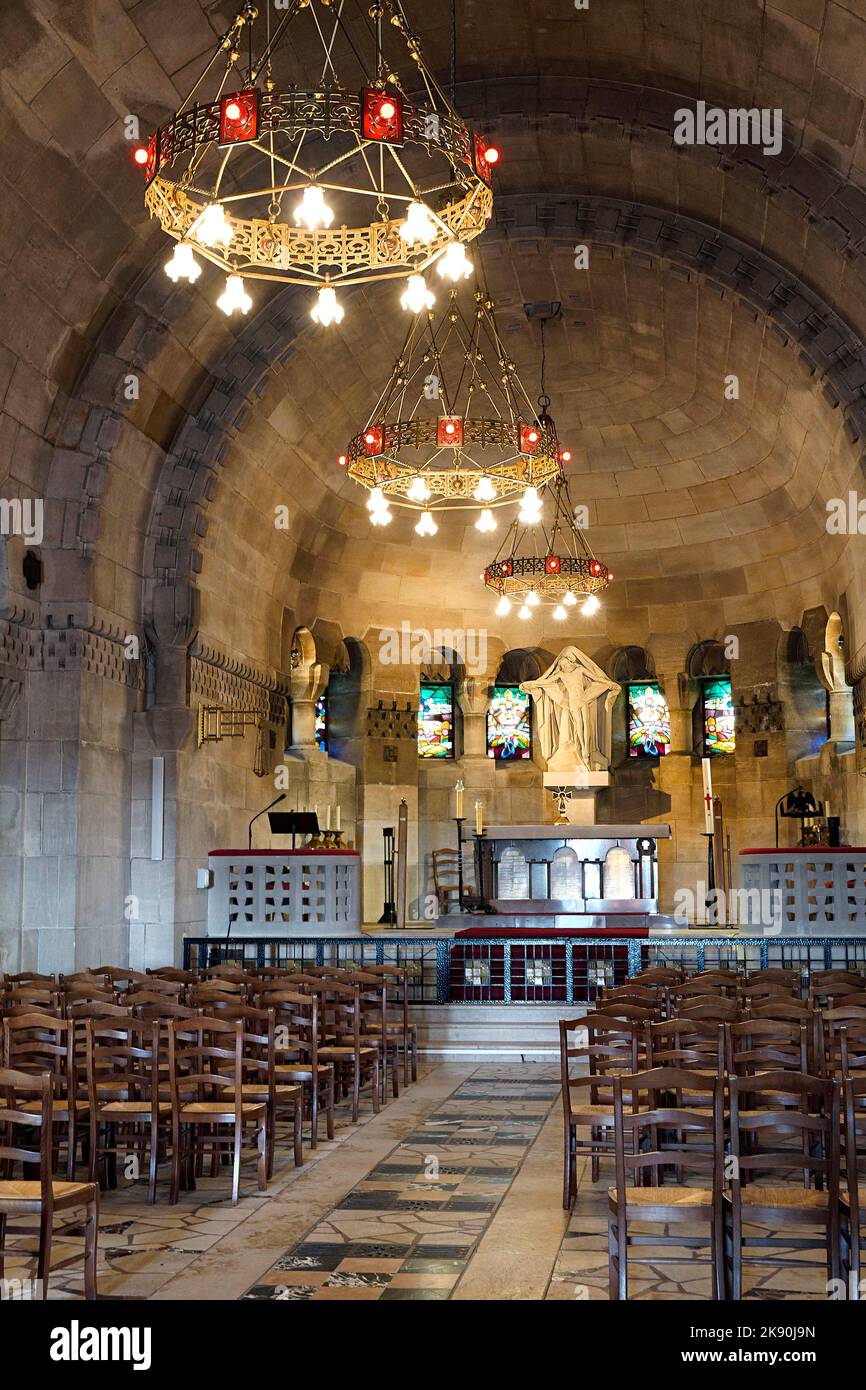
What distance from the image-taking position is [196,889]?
60.0ft

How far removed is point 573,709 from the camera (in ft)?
75.2

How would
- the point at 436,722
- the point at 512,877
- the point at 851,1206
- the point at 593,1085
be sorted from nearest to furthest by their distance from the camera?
the point at 851,1206, the point at 593,1085, the point at 512,877, the point at 436,722

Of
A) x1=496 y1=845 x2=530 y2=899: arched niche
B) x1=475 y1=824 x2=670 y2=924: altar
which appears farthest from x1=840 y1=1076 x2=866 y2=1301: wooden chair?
x1=496 y1=845 x2=530 y2=899: arched niche

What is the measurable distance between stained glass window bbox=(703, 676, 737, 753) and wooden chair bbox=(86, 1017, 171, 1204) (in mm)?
17309

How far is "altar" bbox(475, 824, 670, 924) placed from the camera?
19.6 metres

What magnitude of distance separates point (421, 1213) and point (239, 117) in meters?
6.62

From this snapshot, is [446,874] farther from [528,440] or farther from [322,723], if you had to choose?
[528,440]

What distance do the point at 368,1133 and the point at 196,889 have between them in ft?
27.1

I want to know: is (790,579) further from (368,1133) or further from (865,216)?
(368,1133)

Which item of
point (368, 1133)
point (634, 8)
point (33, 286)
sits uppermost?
point (634, 8)

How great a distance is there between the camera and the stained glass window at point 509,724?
26.4 metres

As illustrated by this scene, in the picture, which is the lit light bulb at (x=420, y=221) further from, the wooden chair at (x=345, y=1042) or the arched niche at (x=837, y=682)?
the arched niche at (x=837, y=682)

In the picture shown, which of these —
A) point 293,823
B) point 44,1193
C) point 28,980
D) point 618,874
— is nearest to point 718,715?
point 618,874
